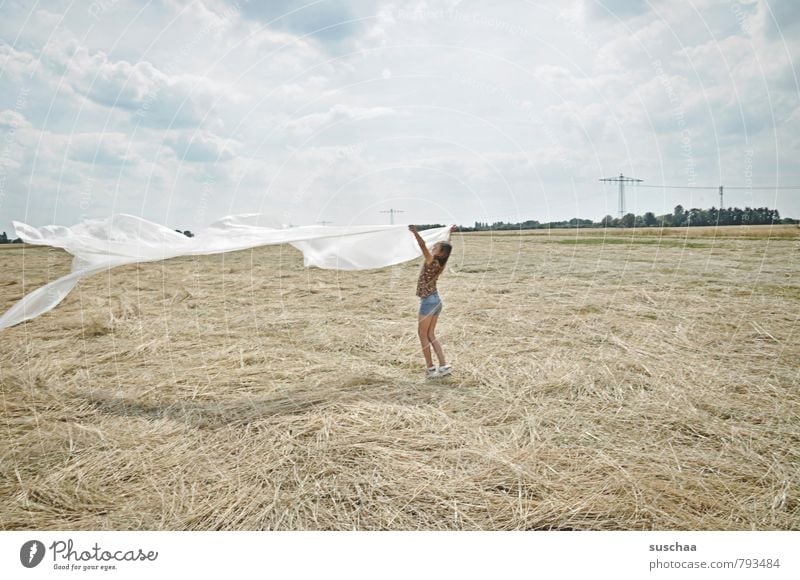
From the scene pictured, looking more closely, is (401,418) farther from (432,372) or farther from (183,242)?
(183,242)

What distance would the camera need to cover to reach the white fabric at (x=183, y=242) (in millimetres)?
5262

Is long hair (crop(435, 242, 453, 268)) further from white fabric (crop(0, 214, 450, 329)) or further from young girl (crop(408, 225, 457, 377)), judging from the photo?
white fabric (crop(0, 214, 450, 329))

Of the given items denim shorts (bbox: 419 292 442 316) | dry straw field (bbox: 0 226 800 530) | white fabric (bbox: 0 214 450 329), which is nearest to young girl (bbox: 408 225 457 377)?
denim shorts (bbox: 419 292 442 316)

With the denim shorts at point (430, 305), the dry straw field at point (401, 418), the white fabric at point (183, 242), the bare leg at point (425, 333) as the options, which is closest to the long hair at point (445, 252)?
the denim shorts at point (430, 305)

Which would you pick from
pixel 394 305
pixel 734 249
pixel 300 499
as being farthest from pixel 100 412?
pixel 734 249

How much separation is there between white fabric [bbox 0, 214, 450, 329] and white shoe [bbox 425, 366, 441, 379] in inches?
64.9

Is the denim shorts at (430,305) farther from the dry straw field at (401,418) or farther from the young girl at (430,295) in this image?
the dry straw field at (401,418)

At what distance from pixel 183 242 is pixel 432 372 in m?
3.33

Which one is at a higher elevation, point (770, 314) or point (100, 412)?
point (770, 314)

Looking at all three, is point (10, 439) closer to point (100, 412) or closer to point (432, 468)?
point (100, 412)

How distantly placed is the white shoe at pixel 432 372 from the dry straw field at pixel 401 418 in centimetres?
12

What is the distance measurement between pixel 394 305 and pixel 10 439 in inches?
259

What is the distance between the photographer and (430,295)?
5.45 metres
